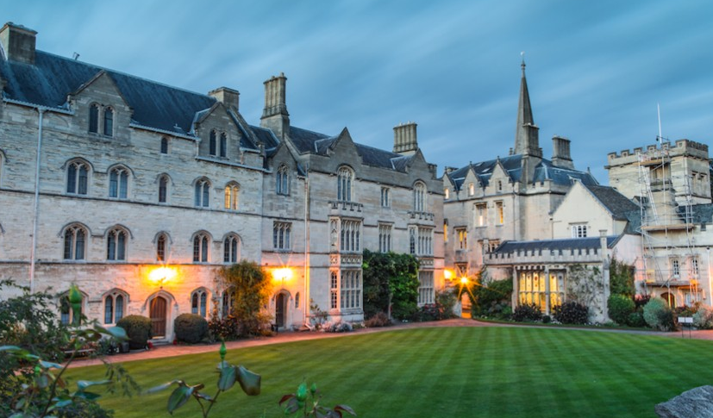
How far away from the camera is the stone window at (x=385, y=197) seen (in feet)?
125

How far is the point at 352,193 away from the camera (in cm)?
3597

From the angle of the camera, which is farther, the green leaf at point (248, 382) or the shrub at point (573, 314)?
the shrub at point (573, 314)

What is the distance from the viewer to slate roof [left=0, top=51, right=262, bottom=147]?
76.6 feet

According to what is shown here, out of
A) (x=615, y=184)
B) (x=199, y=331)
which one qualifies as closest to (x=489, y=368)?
(x=199, y=331)

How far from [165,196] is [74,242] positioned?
4552mm

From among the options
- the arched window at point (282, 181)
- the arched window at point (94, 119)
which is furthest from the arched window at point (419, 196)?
the arched window at point (94, 119)

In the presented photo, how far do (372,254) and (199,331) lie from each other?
12976 mm

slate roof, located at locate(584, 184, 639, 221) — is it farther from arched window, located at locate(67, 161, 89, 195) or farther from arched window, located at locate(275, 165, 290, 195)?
arched window, located at locate(67, 161, 89, 195)

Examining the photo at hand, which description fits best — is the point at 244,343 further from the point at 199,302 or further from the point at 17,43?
the point at 17,43

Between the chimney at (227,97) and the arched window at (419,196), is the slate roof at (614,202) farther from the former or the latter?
the chimney at (227,97)

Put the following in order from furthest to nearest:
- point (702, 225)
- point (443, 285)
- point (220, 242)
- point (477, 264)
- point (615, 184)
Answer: point (615, 184) < point (477, 264) < point (443, 285) < point (702, 225) < point (220, 242)

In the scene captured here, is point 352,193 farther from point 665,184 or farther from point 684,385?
point 684,385

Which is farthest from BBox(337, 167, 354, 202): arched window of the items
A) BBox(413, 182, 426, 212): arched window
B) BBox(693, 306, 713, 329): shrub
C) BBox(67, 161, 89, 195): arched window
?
BBox(693, 306, 713, 329): shrub

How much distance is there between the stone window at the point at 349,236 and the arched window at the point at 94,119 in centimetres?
1441
